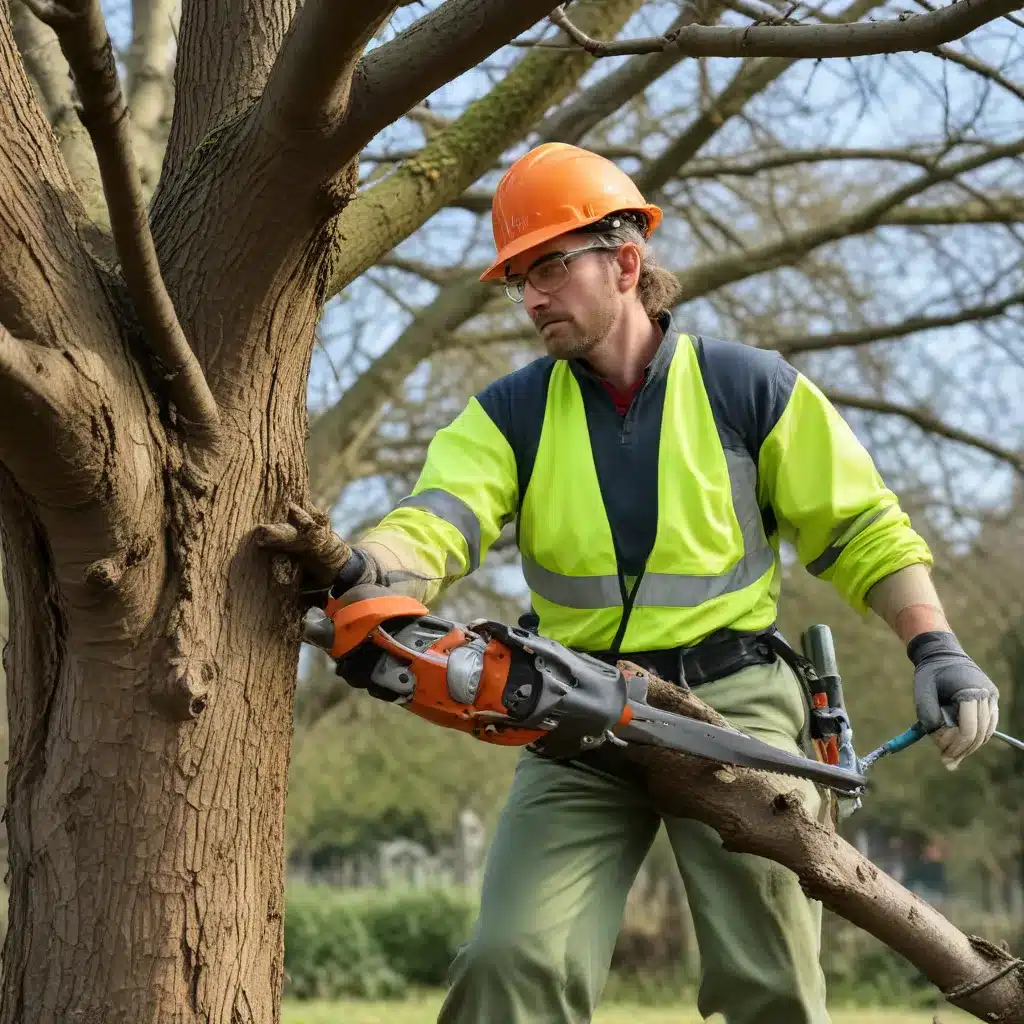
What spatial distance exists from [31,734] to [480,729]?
2.71 feet

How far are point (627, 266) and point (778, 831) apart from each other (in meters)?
1.40

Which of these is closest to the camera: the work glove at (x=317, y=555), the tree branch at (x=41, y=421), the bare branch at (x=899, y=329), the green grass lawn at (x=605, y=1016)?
the tree branch at (x=41, y=421)

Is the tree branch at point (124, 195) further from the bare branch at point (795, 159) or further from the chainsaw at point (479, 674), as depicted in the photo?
the bare branch at point (795, 159)

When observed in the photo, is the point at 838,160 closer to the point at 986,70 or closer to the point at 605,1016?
the point at 986,70

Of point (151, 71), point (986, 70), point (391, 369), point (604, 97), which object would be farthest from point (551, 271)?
point (391, 369)

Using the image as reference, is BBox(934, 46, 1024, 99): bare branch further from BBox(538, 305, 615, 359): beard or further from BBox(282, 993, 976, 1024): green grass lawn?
BBox(282, 993, 976, 1024): green grass lawn

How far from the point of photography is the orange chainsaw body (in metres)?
2.47

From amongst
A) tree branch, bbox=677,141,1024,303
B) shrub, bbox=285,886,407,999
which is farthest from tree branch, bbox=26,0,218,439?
shrub, bbox=285,886,407,999

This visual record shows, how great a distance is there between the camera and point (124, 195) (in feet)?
6.43

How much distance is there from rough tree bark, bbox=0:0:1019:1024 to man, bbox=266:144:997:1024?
0.47 metres

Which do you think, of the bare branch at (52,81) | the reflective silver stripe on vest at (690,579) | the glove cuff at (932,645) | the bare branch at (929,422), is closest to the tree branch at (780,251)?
the bare branch at (929,422)

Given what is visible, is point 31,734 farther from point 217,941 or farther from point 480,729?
point 480,729

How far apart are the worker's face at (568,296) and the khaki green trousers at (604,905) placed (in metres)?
0.88

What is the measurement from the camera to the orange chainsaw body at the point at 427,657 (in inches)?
97.3
